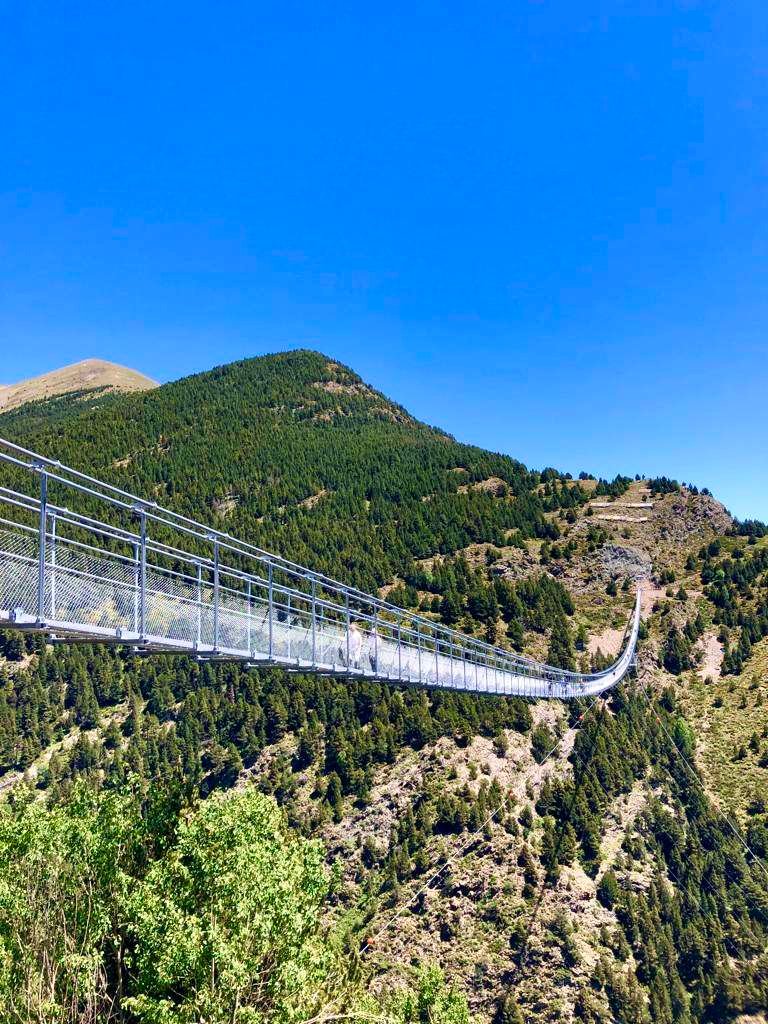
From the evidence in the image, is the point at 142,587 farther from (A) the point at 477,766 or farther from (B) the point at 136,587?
(A) the point at 477,766

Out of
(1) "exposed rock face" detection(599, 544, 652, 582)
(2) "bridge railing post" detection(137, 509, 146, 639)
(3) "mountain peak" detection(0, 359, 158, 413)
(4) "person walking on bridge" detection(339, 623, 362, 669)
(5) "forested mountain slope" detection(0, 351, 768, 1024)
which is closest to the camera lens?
(2) "bridge railing post" detection(137, 509, 146, 639)

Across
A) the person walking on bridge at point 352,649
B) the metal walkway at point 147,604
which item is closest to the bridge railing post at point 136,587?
the metal walkway at point 147,604

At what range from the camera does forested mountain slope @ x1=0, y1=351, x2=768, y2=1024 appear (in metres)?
15.3

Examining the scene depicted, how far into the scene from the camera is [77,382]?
16038 cm

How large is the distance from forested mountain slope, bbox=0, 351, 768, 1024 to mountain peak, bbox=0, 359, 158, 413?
97172mm

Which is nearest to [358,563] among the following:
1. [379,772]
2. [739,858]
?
[379,772]

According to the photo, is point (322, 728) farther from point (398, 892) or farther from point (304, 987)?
point (304, 987)

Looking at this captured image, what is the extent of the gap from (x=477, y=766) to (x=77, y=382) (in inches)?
5961

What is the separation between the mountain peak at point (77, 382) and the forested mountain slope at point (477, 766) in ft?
319

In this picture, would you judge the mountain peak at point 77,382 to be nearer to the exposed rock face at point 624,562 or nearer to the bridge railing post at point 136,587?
the exposed rock face at point 624,562

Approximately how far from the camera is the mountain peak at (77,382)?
15362cm

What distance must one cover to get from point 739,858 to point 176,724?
92.7ft

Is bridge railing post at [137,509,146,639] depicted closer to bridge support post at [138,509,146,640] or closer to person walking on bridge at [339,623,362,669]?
bridge support post at [138,509,146,640]

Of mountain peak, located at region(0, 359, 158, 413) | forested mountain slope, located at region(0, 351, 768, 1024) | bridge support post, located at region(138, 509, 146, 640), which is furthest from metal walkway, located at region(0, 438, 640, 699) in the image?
mountain peak, located at region(0, 359, 158, 413)
